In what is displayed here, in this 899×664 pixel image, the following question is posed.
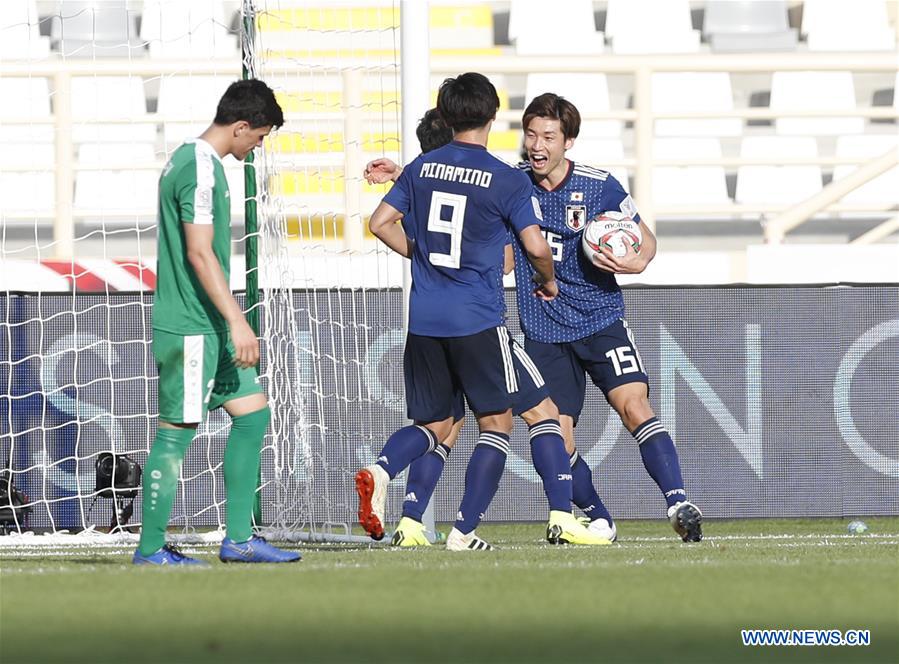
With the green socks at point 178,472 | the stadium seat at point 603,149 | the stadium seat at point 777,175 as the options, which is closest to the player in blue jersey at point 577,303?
the green socks at point 178,472

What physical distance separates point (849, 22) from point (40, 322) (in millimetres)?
9721

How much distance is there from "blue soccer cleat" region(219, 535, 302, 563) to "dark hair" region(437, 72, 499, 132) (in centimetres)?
164

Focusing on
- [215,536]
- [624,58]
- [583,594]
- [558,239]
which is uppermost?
[624,58]

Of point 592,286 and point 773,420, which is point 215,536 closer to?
point 592,286

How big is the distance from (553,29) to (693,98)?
4.76 feet

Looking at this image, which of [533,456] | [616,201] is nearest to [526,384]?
[533,456]

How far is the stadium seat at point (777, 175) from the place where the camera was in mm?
13844

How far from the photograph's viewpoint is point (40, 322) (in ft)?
27.0

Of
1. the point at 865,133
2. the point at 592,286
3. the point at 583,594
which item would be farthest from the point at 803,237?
the point at 583,594

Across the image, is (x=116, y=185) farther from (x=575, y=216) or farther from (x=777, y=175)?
(x=575, y=216)

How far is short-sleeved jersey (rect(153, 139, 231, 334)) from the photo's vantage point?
16.4 ft

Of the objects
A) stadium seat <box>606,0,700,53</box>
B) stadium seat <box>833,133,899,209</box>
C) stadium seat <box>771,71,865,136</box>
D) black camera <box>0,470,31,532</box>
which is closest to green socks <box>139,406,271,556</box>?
black camera <box>0,470,31,532</box>

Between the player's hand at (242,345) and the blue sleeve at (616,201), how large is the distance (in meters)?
2.21

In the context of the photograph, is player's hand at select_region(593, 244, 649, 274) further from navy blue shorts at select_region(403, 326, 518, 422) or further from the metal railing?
the metal railing
